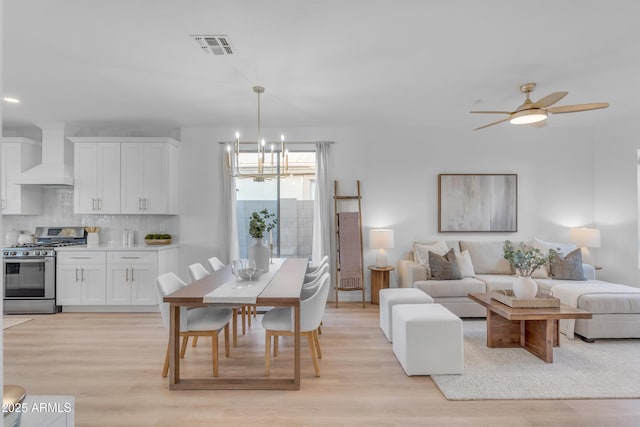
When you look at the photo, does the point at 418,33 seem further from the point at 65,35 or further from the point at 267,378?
the point at 267,378

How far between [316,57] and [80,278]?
4.28 metres

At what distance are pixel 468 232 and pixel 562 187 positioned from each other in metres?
1.60

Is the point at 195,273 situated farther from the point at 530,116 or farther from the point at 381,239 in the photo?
the point at 530,116

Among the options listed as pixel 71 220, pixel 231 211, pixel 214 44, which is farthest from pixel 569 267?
pixel 71 220

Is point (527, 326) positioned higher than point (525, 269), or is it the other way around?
point (525, 269)

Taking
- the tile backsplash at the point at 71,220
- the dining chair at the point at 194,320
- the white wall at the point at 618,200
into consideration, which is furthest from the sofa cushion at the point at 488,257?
the tile backsplash at the point at 71,220

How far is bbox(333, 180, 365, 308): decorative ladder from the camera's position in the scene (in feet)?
18.2

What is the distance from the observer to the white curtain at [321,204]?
5699 mm

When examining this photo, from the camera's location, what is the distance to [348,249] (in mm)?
5602

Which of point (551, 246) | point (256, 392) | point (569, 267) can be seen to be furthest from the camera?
point (551, 246)

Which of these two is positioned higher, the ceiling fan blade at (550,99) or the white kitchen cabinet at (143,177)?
the ceiling fan blade at (550,99)

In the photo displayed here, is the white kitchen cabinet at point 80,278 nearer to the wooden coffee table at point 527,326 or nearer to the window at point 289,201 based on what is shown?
the window at point 289,201

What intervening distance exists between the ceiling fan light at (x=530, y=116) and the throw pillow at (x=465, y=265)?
1955 millimetres

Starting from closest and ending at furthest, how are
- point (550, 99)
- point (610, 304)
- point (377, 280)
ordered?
point (550, 99)
point (610, 304)
point (377, 280)
